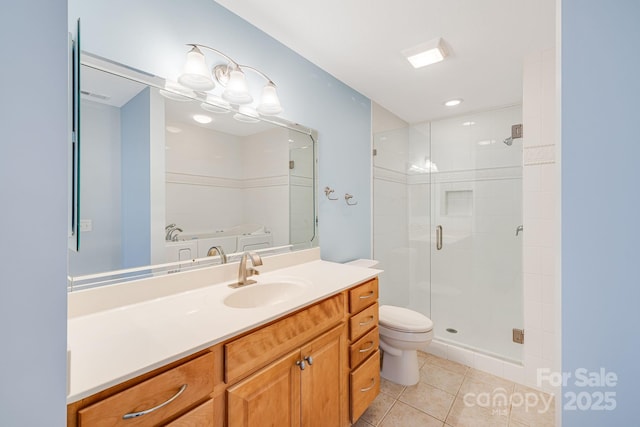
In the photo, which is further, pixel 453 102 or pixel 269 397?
pixel 453 102

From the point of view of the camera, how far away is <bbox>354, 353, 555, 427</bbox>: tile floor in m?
1.62

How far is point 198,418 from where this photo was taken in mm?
777

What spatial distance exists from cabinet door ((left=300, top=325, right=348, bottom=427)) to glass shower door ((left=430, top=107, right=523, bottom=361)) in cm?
157

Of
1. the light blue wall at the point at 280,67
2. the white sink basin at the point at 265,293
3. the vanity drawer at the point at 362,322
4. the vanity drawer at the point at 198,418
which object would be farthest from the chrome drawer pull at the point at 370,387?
the vanity drawer at the point at 198,418

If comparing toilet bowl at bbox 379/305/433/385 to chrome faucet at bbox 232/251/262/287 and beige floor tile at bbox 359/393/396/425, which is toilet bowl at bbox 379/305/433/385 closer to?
beige floor tile at bbox 359/393/396/425

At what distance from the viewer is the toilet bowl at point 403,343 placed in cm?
189

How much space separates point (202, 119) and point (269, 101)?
389 mm

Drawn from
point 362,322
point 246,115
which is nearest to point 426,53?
point 246,115

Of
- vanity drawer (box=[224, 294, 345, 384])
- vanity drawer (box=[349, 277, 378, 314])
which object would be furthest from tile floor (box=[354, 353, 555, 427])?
vanity drawer (box=[224, 294, 345, 384])

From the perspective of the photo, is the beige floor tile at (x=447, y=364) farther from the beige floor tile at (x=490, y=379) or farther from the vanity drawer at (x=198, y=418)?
the vanity drawer at (x=198, y=418)

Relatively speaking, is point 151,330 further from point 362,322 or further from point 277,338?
point 362,322
